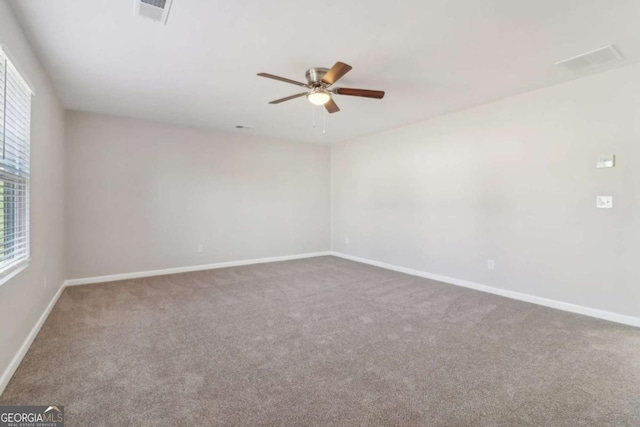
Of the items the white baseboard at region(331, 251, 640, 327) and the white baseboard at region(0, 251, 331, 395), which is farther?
the white baseboard at region(331, 251, 640, 327)

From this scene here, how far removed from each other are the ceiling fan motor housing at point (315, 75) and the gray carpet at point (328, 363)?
2.38 metres

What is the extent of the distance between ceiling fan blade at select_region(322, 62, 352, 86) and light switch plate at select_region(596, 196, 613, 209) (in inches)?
117

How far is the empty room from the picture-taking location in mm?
1967

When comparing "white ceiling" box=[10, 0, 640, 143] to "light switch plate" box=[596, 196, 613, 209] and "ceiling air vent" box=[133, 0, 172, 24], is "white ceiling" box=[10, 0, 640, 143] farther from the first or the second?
"light switch plate" box=[596, 196, 613, 209]

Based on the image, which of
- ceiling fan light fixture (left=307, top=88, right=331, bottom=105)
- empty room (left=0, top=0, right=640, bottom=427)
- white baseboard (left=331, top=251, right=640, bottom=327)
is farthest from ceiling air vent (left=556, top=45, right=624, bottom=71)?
white baseboard (left=331, top=251, right=640, bottom=327)

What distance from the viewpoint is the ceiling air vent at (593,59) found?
2.65 metres

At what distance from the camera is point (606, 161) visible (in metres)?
3.09

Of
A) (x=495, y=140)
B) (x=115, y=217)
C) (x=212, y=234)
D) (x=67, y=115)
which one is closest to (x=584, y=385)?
(x=495, y=140)

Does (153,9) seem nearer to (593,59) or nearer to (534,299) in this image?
(593,59)

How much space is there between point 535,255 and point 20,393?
15.9 feet

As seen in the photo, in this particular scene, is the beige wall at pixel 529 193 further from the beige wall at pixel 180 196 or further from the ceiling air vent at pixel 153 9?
the ceiling air vent at pixel 153 9

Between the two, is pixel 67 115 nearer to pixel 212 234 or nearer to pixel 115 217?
pixel 115 217

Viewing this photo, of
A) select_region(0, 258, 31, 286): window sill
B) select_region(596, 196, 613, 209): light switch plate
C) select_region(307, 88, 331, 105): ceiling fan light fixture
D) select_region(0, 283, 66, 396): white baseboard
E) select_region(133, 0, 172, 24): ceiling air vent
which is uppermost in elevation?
select_region(133, 0, 172, 24): ceiling air vent

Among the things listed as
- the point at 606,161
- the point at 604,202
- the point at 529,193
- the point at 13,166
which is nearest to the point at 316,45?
the point at 13,166
